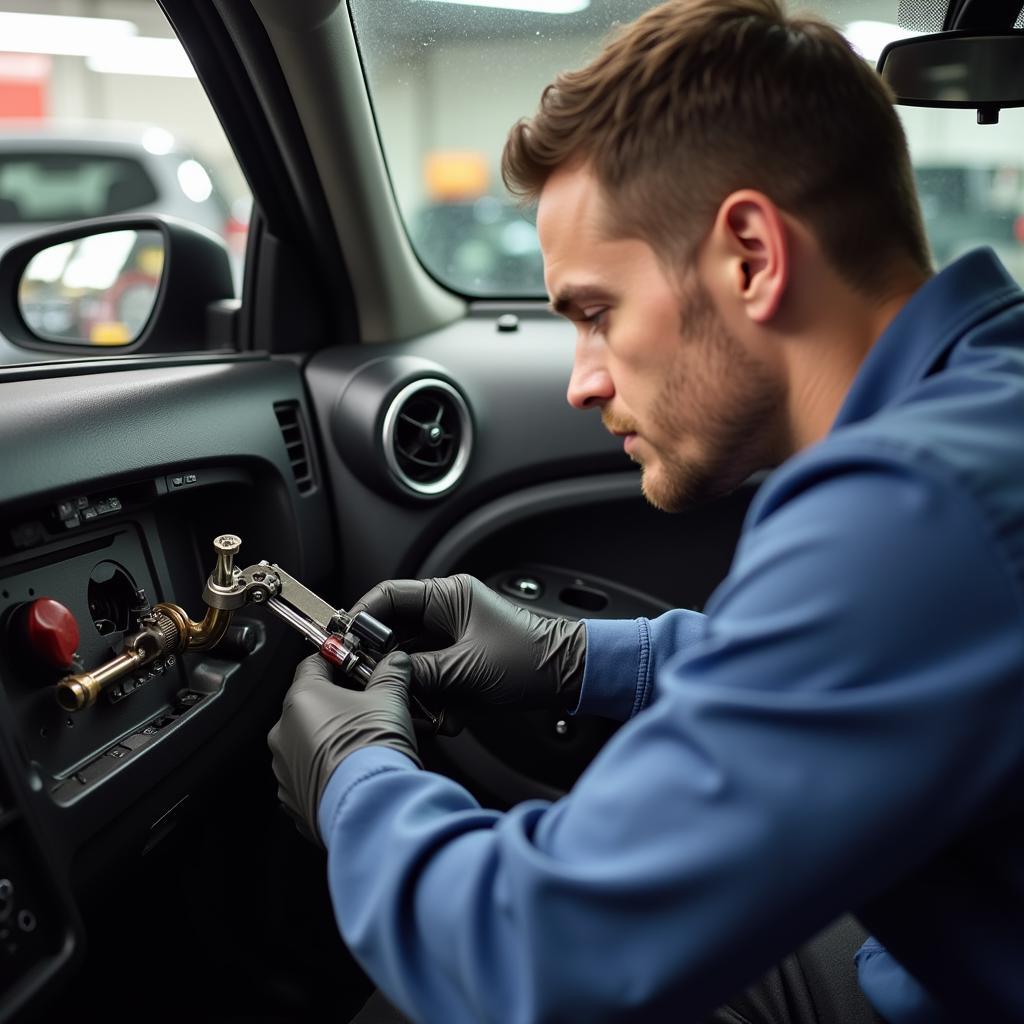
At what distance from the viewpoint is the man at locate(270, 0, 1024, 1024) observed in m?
0.62

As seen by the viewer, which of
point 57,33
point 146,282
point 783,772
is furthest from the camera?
point 57,33

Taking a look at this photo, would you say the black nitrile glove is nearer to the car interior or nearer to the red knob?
the car interior

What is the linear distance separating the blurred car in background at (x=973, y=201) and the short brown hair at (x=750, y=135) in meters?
1.35

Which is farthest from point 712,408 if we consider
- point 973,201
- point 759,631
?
point 973,201

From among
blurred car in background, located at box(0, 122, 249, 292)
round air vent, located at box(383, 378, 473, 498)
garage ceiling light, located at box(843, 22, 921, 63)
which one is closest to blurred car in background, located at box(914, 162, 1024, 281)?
garage ceiling light, located at box(843, 22, 921, 63)

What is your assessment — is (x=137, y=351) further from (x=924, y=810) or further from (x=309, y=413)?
(x=924, y=810)

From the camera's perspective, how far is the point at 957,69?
1358 millimetres

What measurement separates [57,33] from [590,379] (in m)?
7.90

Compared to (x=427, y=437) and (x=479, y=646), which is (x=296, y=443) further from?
(x=479, y=646)

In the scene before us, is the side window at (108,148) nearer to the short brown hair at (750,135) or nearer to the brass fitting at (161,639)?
the brass fitting at (161,639)

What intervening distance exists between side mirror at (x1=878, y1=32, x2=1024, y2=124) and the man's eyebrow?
0.62 m

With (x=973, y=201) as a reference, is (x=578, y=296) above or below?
above

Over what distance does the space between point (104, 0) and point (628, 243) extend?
6.73 m

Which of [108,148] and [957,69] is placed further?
[108,148]
